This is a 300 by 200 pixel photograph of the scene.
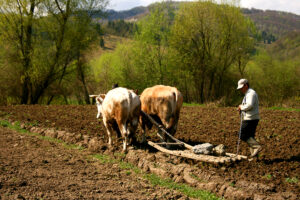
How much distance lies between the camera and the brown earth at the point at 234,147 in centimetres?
592

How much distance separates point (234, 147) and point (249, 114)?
2.13 m

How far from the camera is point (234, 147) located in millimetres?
9258

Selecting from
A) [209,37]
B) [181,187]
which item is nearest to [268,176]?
[181,187]

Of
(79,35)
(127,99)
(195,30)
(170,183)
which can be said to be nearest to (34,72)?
(79,35)

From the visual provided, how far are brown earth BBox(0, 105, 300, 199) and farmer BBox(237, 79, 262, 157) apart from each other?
1.63ft

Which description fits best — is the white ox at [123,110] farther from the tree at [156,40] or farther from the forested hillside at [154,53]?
the tree at [156,40]

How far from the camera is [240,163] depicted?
291 inches

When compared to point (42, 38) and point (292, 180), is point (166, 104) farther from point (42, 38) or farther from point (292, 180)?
point (42, 38)

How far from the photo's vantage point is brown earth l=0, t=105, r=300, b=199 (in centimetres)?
592

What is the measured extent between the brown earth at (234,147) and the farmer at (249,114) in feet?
1.63

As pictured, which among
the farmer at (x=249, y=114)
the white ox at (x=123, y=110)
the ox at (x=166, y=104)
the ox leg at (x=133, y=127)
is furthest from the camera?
the ox leg at (x=133, y=127)

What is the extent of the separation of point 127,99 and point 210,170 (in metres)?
3.26

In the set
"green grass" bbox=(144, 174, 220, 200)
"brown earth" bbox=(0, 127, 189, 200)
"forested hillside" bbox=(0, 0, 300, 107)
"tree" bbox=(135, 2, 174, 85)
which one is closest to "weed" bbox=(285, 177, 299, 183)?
"green grass" bbox=(144, 174, 220, 200)

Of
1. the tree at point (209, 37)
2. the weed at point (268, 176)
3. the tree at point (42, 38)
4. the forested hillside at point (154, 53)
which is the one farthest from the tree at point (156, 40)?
the weed at point (268, 176)
